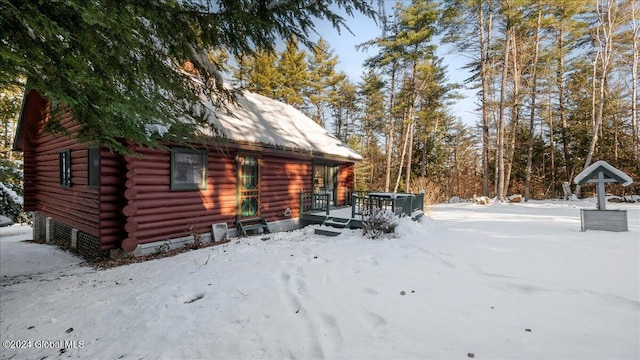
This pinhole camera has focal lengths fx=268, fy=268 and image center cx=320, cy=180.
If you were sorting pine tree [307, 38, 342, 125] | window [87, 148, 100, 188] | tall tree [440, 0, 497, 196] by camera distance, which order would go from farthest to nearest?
pine tree [307, 38, 342, 125], tall tree [440, 0, 497, 196], window [87, 148, 100, 188]

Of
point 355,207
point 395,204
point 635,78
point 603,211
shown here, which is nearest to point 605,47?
point 635,78

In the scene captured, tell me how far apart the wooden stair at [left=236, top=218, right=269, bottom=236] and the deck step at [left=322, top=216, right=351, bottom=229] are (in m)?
2.12

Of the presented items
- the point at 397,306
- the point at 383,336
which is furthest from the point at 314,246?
the point at 383,336

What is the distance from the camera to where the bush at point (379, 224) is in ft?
23.2

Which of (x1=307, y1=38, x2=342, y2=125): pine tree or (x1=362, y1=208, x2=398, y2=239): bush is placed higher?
(x1=307, y1=38, x2=342, y2=125): pine tree

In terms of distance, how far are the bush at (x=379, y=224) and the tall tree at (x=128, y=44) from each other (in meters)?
4.91

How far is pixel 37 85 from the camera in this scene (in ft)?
7.52

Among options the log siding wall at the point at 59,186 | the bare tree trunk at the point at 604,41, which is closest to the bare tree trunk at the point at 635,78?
the bare tree trunk at the point at 604,41

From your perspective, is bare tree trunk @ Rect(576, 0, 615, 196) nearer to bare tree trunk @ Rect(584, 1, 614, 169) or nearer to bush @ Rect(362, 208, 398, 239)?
bare tree trunk @ Rect(584, 1, 614, 169)

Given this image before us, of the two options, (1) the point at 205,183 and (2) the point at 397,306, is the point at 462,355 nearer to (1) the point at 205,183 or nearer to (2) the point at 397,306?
(2) the point at 397,306

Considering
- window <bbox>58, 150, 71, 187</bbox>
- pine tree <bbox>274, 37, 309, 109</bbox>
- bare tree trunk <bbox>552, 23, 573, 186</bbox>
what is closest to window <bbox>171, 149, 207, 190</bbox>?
window <bbox>58, 150, 71, 187</bbox>

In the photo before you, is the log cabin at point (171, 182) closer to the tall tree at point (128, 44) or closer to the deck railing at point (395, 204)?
the tall tree at point (128, 44)

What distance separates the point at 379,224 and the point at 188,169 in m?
5.53

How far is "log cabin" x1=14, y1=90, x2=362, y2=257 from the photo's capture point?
21.7ft
